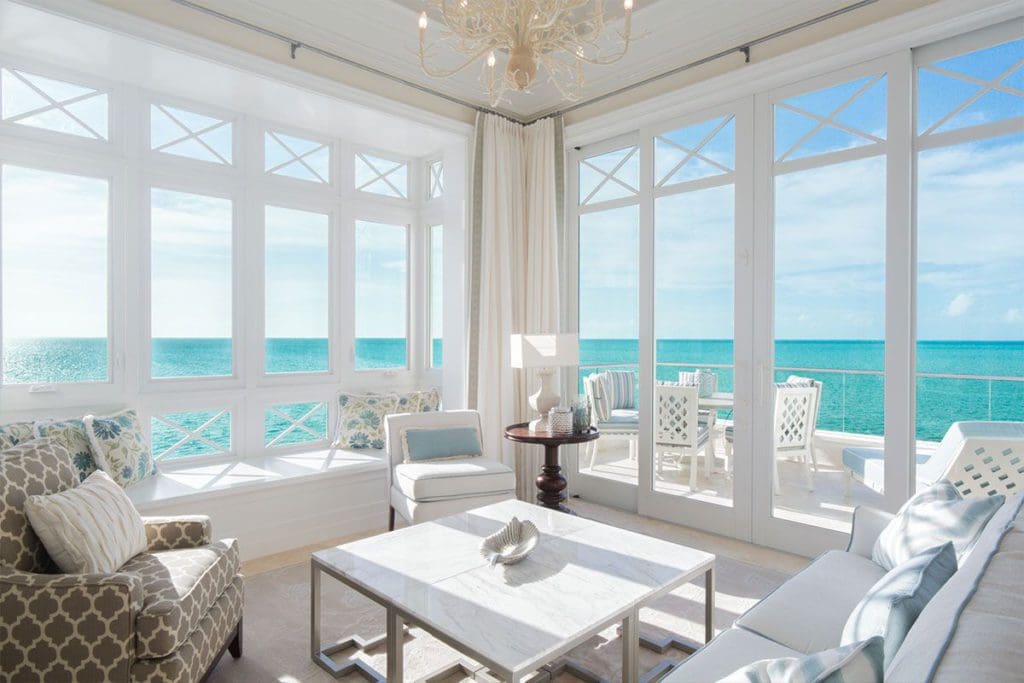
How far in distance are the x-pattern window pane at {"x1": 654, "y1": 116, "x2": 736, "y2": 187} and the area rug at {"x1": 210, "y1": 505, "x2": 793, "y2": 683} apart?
7.55 ft

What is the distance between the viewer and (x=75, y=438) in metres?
2.98

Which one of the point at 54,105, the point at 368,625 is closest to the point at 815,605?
the point at 368,625

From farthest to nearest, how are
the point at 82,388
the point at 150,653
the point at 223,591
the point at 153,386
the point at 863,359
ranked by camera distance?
1. the point at 153,386
2. the point at 82,388
3. the point at 863,359
4. the point at 223,591
5. the point at 150,653

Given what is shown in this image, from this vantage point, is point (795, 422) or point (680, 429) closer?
point (795, 422)

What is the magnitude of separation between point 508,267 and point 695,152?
1.48 meters

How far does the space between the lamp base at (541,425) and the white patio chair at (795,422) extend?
1311 millimetres

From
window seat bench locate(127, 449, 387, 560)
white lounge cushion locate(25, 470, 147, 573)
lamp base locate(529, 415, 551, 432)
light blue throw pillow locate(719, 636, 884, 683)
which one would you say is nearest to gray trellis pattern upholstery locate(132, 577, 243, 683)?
white lounge cushion locate(25, 470, 147, 573)

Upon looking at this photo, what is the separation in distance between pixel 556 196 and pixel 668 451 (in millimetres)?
1966

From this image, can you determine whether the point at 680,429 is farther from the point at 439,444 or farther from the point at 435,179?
the point at 435,179

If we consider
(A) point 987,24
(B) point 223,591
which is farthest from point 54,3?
(A) point 987,24

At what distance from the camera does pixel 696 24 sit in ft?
11.3

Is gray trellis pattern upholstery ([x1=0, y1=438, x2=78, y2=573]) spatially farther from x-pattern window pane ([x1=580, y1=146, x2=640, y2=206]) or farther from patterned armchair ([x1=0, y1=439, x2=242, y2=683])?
x-pattern window pane ([x1=580, y1=146, x2=640, y2=206])

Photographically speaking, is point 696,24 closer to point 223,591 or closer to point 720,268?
point 720,268

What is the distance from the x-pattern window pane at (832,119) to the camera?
10.1 ft
